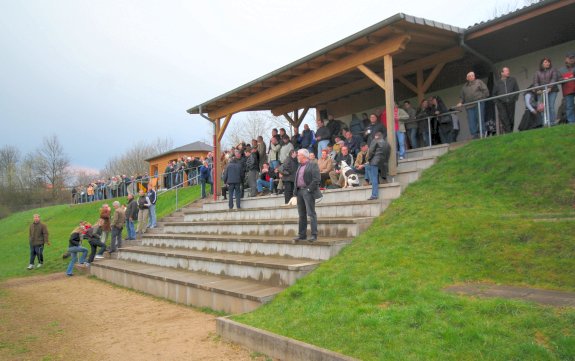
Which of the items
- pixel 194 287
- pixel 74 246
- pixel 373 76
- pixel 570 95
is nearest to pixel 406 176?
pixel 373 76

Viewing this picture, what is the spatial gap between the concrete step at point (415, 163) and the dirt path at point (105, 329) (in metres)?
5.64

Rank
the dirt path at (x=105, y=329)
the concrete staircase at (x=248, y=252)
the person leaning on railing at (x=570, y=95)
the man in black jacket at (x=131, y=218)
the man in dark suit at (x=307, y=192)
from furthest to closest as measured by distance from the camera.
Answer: the man in black jacket at (x=131, y=218), the person leaning on railing at (x=570, y=95), the man in dark suit at (x=307, y=192), the concrete staircase at (x=248, y=252), the dirt path at (x=105, y=329)

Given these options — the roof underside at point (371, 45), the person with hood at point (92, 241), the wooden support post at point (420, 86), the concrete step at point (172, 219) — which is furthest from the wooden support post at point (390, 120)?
the person with hood at point (92, 241)

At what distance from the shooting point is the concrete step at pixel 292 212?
880cm

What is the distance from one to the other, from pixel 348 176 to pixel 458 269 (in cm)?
512

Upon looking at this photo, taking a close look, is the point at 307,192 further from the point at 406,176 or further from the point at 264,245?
the point at 406,176

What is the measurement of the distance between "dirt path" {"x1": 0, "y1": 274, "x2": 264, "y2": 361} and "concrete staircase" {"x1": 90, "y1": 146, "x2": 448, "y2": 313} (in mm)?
502

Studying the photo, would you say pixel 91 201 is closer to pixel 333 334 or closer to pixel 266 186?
pixel 266 186

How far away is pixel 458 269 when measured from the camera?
5.82 metres

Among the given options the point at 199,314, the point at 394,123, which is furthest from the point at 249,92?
the point at 199,314

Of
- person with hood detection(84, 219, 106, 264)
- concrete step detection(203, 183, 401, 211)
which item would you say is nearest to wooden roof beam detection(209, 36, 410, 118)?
concrete step detection(203, 183, 401, 211)

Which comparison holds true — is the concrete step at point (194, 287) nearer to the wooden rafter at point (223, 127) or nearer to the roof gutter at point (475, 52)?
the wooden rafter at point (223, 127)

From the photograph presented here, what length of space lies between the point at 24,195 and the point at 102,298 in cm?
4591

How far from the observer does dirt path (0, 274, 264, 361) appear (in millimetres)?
6062
